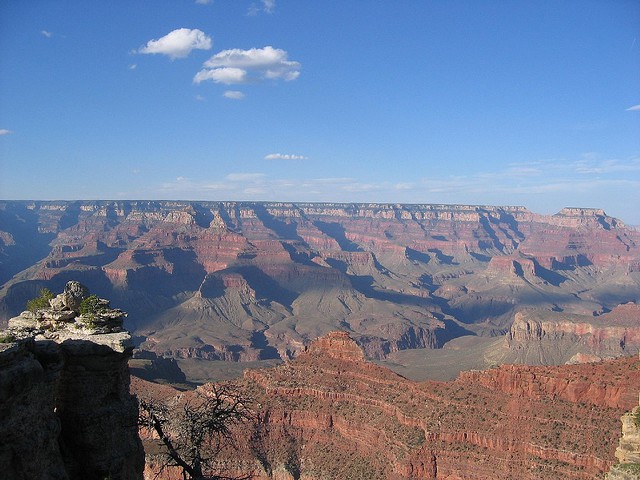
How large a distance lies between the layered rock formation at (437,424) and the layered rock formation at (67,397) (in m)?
20.9

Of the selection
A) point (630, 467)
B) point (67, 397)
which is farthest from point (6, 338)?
point (630, 467)

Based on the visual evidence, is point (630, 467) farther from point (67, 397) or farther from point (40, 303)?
point (40, 303)

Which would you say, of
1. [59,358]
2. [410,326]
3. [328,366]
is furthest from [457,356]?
[59,358]

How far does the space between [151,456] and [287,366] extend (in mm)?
16729

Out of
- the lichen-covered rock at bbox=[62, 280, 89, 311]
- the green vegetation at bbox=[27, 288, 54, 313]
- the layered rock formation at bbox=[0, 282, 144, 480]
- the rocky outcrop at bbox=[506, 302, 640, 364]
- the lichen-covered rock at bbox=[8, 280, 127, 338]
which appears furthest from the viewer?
the rocky outcrop at bbox=[506, 302, 640, 364]

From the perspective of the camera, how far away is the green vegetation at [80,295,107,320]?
1786 centimetres

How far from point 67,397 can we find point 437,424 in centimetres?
3380

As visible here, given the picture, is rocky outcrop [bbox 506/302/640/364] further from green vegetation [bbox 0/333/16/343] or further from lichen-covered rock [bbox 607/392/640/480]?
green vegetation [bbox 0/333/16/343]

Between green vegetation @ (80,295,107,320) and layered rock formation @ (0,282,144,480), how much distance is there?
0.45ft

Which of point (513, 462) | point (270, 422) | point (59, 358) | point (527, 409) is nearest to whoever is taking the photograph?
point (59, 358)

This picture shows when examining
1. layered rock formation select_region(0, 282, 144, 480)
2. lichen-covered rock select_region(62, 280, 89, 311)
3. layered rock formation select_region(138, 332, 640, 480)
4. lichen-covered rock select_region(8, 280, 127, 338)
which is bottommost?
layered rock formation select_region(138, 332, 640, 480)

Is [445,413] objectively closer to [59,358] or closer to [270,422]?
[270,422]

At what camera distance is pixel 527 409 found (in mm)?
42750

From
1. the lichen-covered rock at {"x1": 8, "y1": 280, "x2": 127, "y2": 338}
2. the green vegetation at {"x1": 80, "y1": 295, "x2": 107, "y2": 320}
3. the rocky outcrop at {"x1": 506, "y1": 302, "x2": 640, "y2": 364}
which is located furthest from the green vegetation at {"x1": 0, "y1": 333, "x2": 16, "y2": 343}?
the rocky outcrop at {"x1": 506, "y1": 302, "x2": 640, "y2": 364}
